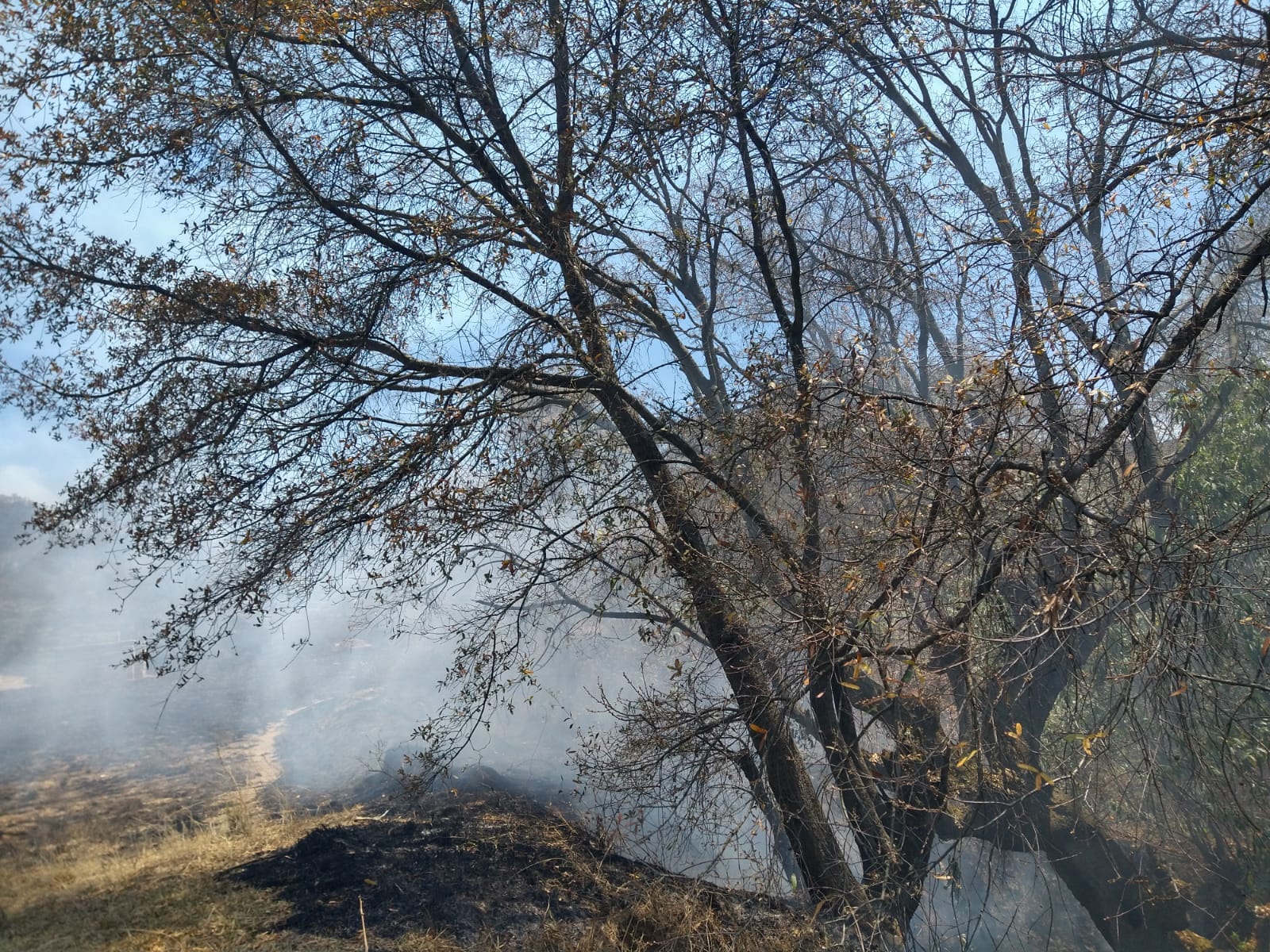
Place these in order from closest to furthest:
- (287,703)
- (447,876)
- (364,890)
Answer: (364,890)
(447,876)
(287,703)

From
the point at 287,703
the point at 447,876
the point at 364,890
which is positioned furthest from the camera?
the point at 287,703

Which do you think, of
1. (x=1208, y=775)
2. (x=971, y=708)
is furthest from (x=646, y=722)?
(x=1208, y=775)

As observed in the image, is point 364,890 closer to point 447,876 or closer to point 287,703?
point 447,876

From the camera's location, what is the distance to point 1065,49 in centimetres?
862

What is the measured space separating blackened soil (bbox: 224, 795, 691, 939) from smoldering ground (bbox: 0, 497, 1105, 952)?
2.50 meters

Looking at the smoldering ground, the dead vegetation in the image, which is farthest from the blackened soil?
the smoldering ground

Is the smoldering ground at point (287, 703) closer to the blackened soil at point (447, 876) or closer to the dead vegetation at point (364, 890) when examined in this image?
the blackened soil at point (447, 876)

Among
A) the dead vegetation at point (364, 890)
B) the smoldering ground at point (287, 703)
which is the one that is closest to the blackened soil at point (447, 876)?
the dead vegetation at point (364, 890)

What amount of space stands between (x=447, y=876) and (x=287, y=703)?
17.6 metres

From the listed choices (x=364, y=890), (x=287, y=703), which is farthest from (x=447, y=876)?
(x=287, y=703)

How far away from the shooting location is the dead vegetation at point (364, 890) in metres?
6.12

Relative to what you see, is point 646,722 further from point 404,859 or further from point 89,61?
point 89,61

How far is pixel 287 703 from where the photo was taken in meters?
23.0

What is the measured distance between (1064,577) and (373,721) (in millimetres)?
19554
